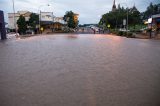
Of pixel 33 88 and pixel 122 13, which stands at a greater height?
pixel 122 13

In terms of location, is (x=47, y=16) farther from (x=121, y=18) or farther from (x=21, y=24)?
(x=21, y=24)

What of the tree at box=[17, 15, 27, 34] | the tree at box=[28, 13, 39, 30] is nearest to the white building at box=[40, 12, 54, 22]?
the tree at box=[28, 13, 39, 30]

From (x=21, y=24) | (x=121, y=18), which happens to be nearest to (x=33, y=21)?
(x=21, y=24)

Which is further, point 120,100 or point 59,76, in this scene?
point 59,76

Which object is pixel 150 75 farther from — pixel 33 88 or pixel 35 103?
pixel 35 103

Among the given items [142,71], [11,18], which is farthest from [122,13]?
[142,71]

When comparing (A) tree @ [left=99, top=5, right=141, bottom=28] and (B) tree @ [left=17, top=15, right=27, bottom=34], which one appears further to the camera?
(A) tree @ [left=99, top=5, right=141, bottom=28]

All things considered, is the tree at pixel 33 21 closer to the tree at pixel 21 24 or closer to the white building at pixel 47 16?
the tree at pixel 21 24

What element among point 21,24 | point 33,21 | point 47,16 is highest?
point 47,16

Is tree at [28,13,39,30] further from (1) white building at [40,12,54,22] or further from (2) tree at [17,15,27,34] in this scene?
(1) white building at [40,12,54,22]

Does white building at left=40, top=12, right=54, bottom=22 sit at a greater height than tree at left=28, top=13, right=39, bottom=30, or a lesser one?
greater

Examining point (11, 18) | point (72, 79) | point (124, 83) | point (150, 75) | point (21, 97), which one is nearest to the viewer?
point (21, 97)

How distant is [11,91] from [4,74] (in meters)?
3.15

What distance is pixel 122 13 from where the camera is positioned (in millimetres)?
109875
